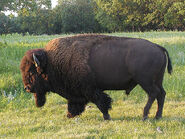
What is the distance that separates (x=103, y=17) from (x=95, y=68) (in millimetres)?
52062

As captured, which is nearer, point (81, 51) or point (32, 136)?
point (32, 136)

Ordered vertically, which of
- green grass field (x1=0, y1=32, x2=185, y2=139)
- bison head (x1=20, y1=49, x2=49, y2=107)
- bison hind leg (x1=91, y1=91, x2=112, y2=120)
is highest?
bison head (x1=20, y1=49, x2=49, y2=107)

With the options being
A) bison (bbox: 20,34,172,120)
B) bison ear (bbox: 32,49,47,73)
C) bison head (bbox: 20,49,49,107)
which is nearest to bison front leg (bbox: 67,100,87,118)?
bison (bbox: 20,34,172,120)

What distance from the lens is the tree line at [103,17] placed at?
44.9 meters

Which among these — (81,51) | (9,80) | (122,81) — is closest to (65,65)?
(81,51)

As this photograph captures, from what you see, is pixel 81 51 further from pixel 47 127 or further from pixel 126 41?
pixel 47 127

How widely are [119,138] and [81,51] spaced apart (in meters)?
1.82

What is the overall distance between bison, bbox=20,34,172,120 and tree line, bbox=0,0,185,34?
117ft

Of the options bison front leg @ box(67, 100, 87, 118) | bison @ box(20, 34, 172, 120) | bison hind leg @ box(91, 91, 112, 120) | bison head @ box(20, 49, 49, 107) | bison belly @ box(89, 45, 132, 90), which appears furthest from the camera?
bison front leg @ box(67, 100, 87, 118)

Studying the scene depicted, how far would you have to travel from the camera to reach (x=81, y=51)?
5133mm

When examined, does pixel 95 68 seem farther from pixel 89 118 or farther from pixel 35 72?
pixel 35 72

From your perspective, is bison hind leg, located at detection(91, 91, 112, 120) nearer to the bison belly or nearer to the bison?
the bison

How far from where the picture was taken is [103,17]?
184ft

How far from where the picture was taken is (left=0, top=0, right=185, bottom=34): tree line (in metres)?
44.9
